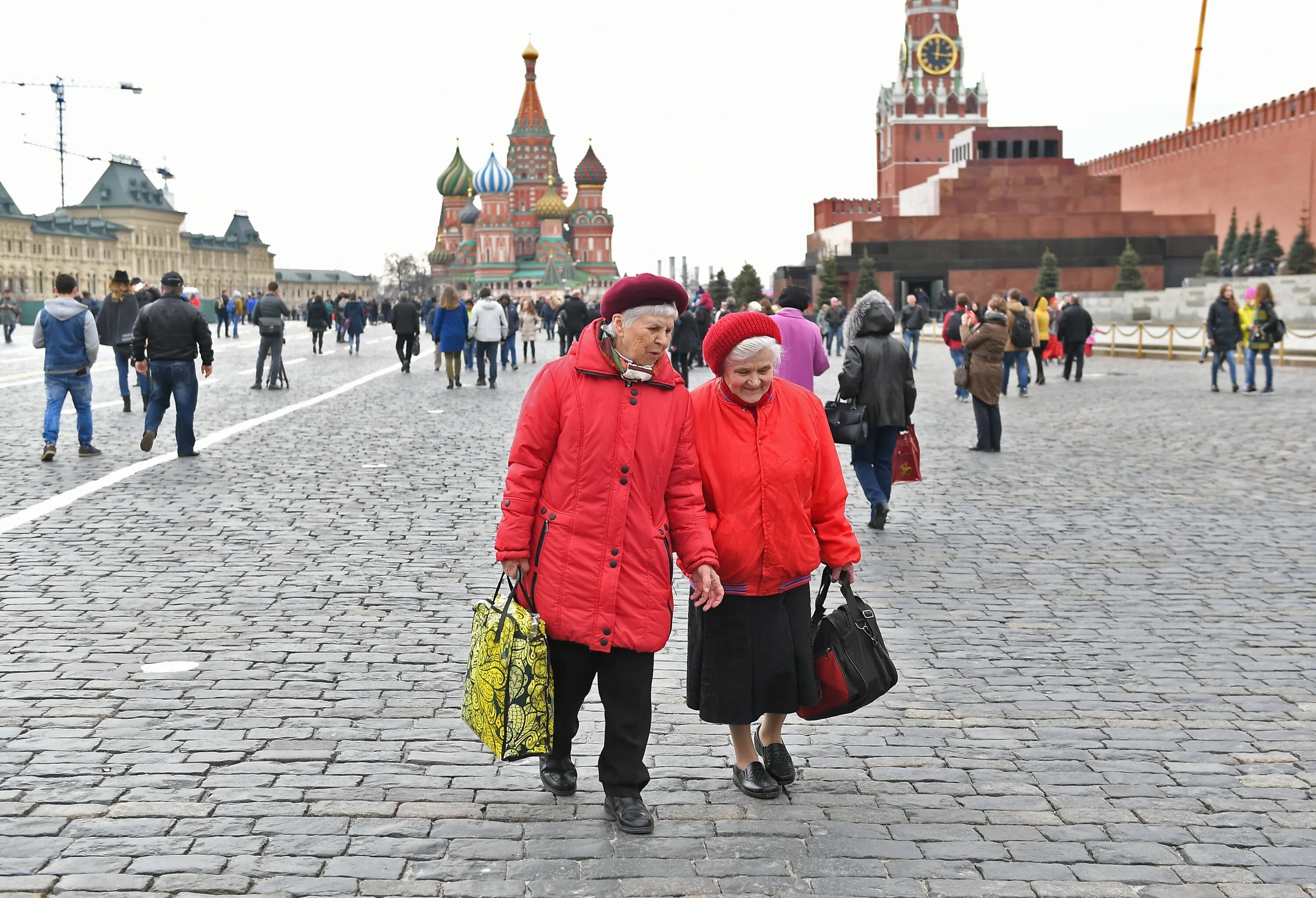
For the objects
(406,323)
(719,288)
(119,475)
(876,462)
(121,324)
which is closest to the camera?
(876,462)

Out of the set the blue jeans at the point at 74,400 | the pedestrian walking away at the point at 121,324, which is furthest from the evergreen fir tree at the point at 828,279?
the blue jeans at the point at 74,400

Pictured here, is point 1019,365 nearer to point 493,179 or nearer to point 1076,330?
point 1076,330

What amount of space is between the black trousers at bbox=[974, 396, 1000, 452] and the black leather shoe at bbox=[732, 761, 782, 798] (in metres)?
8.62

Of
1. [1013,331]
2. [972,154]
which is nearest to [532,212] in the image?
[972,154]

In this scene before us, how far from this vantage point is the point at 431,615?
239 inches

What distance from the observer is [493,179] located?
117875 millimetres

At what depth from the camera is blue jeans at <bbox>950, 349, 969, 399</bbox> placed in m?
19.1

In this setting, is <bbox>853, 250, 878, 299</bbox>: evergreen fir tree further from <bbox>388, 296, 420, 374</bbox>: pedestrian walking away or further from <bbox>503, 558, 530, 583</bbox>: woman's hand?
<bbox>503, 558, 530, 583</bbox>: woman's hand

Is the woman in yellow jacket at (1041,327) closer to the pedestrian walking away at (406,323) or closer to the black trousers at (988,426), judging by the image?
the black trousers at (988,426)

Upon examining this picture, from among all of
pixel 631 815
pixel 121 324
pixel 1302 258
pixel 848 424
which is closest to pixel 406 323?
pixel 121 324

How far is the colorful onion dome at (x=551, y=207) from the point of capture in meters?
119

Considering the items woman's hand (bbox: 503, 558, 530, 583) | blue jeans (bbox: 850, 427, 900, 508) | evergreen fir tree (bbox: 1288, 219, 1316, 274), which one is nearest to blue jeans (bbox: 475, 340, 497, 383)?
blue jeans (bbox: 850, 427, 900, 508)

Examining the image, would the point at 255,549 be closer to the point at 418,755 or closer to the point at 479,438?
the point at 418,755

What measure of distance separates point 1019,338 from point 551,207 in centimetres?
10300
